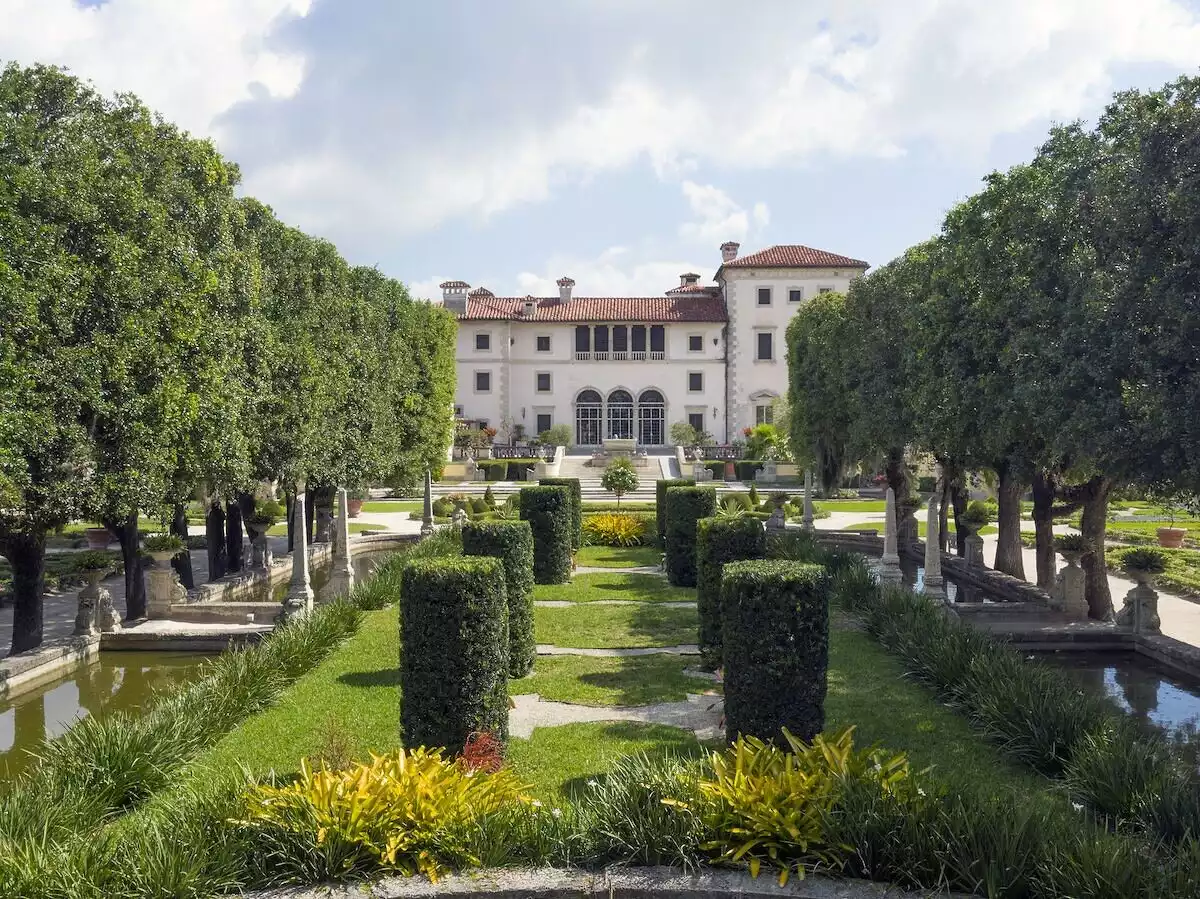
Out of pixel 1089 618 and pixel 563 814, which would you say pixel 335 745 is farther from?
pixel 1089 618

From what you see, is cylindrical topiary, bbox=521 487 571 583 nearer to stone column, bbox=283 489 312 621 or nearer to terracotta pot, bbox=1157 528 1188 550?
stone column, bbox=283 489 312 621

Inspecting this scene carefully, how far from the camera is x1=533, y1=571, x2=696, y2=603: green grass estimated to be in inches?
632

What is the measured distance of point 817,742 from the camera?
21.0ft

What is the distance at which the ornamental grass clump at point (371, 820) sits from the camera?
544 centimetres

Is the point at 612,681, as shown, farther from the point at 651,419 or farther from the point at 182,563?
the point at 651,419

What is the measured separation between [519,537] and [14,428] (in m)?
5.55

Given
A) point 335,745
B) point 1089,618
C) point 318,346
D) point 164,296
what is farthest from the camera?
point 318,346

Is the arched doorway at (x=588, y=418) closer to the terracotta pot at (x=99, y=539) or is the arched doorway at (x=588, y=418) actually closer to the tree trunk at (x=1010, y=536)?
the terracotta pot at (x=99, y=539)

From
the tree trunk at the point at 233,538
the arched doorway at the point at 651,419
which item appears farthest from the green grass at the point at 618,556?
the arched doorway at the point at 651,419

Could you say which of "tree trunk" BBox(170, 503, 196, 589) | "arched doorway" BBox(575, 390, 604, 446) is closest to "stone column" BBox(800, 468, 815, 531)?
"tree trunk" BBox(170, 503, 196, 589)

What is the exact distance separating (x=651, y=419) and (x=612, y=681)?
4177 cm

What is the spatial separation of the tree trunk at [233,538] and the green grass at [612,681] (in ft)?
32.8

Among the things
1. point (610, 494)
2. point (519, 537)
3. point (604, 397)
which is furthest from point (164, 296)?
point (604, 397)

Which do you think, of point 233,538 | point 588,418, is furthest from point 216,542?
point 588,418
